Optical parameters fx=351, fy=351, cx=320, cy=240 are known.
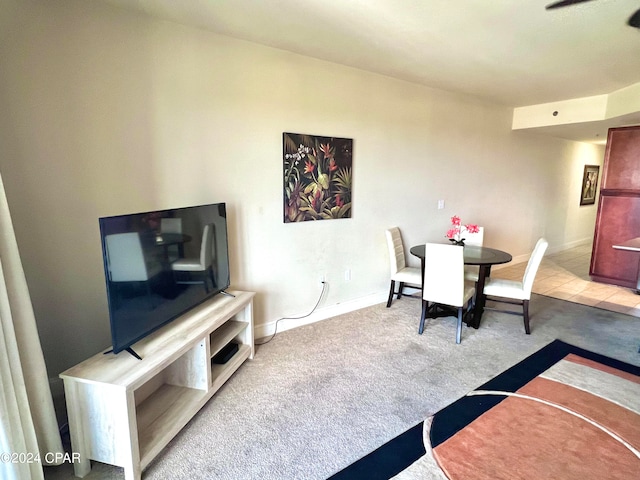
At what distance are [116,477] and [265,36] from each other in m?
2.97

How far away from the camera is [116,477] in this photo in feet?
5.70

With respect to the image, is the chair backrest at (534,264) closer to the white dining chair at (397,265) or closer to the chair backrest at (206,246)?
the white dining chair at (397,265)

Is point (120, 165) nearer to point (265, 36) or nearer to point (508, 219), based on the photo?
point (265, 36)

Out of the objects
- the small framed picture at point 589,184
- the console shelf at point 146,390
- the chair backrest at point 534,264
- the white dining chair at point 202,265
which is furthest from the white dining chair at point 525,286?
the small framed picture at point 589,184

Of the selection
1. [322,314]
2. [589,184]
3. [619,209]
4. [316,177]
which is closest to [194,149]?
[316,177]

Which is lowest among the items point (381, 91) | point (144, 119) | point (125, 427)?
point (125, 427)

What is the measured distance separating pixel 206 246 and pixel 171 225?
0.41 m

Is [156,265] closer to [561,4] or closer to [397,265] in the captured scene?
[397,265]

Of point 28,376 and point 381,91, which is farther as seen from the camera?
point 381,91

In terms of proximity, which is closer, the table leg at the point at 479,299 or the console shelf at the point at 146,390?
the console shelf at the point at 146,390

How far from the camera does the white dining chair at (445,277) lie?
3104 mm

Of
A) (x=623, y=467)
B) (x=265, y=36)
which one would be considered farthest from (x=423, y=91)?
(x=623, y=467)

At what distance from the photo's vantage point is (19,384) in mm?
1483

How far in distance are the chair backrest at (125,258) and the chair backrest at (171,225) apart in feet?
0.62
